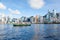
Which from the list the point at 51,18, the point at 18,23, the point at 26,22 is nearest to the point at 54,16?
the point at 51,18

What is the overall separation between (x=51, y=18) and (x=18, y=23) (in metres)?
21.7

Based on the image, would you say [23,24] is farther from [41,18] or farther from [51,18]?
[51,18]

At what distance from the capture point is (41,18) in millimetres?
36500

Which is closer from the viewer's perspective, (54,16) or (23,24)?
(54,16)

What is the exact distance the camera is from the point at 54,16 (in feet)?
104

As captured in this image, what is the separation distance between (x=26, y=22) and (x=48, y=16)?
17187 millimetres

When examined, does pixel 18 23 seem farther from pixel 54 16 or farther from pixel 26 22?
pixel 54 16

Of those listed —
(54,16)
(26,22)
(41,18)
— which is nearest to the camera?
(54,16)

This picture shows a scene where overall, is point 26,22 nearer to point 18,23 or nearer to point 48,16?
point 18,23

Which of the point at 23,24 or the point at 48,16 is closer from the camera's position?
the point at 48,16

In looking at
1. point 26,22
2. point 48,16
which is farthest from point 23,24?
point 48,16

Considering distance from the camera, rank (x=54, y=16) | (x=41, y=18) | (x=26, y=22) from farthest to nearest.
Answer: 1. (x=26, y=22)
2. (x=41, y=18)
3. (x=54, y=16)

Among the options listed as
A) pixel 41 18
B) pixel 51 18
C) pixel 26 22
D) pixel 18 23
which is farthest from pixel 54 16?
pixel 18 23

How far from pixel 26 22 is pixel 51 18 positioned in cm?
1851
